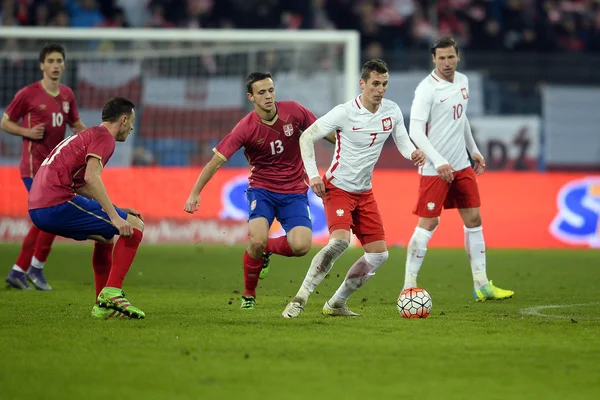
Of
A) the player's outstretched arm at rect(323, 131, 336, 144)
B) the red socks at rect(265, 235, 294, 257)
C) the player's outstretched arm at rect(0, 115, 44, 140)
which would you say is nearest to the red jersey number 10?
the player's outstretched arm at rect(0, 115, 44, 140)

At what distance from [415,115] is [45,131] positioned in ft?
13.3

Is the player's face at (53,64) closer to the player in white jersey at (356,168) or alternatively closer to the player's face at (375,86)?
the player in white jersey at (356,168)

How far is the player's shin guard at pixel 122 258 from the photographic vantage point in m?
7.86

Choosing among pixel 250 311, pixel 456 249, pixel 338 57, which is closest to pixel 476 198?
pixel 250 311

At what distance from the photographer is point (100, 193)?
302 inches

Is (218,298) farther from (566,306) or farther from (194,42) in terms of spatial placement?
(194,42)

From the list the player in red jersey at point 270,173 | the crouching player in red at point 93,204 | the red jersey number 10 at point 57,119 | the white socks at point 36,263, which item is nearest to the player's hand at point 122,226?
the crouching player in red at point 93,204

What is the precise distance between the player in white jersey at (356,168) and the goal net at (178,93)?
28.2 ft

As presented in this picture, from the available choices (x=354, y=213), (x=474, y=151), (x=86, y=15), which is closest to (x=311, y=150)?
(x=354, y=213)

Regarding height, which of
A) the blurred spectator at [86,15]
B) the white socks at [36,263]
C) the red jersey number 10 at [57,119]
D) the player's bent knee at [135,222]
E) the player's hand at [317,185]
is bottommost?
the white socks at [36,263]

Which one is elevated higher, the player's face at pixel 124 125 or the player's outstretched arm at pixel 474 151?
the player's face at pixel 124 125

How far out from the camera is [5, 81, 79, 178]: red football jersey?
35.7ft

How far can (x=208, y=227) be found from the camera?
17062 mm

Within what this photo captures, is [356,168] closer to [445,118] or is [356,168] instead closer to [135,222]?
[445,118]
